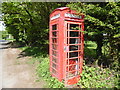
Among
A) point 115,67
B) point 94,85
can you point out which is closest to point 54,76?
point 94,85

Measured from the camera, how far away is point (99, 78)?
3.48 m

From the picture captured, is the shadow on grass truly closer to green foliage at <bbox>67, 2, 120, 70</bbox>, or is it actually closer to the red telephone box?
the red telephone box

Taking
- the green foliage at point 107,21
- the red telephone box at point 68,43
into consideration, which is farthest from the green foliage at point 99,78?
the green foliage at point 107,21

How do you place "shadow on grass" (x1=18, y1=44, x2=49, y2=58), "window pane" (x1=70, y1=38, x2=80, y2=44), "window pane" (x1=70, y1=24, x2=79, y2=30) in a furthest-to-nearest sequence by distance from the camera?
"shadow on grass" (x1=18, y1=44, x2=49, y2=58), "window pane" (x1=70, y1=38, x2=80, y2=44), "window pane" (x1=70, y1=24, x2=79, y2=30)

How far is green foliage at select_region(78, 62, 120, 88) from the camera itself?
10.6 feet

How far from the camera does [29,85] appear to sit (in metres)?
3.66

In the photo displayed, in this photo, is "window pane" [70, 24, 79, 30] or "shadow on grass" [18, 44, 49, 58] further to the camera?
"shadow on grass" [18, 44, 49, 58]

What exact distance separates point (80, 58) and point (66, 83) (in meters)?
0.97

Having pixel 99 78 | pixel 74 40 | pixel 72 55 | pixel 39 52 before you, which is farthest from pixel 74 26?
pixel 39 52

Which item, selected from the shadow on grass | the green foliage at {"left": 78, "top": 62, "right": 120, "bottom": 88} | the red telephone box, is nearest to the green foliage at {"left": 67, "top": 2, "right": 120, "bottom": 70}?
the red telephone box

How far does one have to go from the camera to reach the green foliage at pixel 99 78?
3221 millimetres

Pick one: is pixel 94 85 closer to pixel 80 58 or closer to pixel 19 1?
pixel 80 58

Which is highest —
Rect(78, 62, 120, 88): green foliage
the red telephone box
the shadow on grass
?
the red telephone box

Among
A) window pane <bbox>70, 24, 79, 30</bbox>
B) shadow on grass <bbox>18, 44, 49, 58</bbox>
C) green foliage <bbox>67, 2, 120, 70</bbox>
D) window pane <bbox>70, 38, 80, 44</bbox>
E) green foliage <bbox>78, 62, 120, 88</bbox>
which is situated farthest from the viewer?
shadow on grass <bbox>18, 44, 49, 58</bbox>
